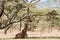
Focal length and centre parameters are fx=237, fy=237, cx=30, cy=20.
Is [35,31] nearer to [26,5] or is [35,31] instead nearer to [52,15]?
[52,15]

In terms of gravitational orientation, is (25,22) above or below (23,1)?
below

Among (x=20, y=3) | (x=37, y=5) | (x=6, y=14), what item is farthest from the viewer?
(x=37, y=5)

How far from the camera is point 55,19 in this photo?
2544cm

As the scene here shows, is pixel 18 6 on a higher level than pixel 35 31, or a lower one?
higher

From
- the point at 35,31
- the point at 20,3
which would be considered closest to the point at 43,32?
the point at 35,31

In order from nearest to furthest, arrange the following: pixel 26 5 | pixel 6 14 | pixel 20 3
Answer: pixel 20 3, pixel 26 5, pixel 6 14

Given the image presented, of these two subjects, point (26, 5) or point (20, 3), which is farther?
point (26, 5)

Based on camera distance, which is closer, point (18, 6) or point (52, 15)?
point (18, 6)

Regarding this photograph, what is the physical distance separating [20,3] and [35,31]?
48.3 feet

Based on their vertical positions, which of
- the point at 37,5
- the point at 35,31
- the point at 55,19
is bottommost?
the point at 35,31

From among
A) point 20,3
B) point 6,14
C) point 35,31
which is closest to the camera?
point 20,3

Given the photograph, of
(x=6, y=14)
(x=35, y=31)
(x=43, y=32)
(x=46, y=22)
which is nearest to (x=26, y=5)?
(x=6, y=14)

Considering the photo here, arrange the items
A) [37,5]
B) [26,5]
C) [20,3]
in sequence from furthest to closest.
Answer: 1. [37,5]
2. [26,5]
3. [20,3]

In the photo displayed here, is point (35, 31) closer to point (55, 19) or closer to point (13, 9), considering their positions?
point (55, 19)
